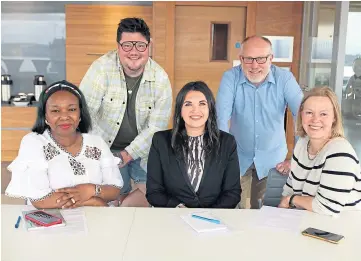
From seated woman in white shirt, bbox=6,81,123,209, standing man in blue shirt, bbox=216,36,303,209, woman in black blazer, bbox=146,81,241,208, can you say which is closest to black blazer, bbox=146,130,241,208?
woman in black blazer, bbox=146,81,241,208

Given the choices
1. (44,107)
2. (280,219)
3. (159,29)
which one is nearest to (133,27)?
(44,107)

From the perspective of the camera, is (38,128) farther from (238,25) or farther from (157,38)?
(238,25)

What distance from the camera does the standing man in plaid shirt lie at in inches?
95.5

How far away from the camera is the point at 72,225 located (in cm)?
164

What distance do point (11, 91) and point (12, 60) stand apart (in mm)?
366

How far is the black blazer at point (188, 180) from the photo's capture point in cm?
209

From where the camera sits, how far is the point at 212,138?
2.12 metres

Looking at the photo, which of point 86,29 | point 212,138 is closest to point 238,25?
point 86,29

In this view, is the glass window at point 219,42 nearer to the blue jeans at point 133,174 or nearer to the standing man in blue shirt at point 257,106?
the standing man in blue shirt at point 257,106

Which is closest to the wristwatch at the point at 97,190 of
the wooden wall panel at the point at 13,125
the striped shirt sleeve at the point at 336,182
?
the striped shirt sleeve at the point at 336,182

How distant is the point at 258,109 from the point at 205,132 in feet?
1.91

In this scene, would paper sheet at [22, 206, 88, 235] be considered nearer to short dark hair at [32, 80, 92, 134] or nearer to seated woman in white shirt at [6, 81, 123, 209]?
seated woman in white shirt at [6, 81, 123, 209]

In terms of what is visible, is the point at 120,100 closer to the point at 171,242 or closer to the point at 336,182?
the point at 171,242

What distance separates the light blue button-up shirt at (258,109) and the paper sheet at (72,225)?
106 cm
